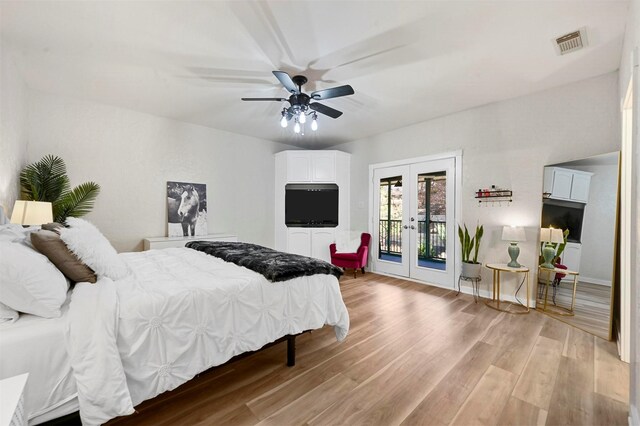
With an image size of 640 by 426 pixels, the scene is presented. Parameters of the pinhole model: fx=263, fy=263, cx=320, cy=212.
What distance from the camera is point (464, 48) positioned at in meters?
2.39

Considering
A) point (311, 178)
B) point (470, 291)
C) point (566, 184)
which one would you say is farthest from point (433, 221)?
point (311, 178)

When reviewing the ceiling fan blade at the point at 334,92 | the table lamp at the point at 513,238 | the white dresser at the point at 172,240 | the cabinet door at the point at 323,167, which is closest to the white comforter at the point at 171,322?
the ceiling fan blade at the point at 334,92

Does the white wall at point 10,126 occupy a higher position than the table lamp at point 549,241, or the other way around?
the white wall at point 10,126

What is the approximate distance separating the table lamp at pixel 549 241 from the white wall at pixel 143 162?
14.4 ft

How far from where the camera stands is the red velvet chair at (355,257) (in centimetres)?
466

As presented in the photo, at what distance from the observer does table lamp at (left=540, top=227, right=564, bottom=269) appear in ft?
9.64

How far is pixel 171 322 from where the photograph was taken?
143cm

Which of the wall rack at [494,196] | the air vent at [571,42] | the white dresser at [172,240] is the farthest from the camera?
the white dresser at [172,240]

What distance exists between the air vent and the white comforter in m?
2.86

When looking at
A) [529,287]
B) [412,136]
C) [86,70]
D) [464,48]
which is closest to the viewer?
[464,48]

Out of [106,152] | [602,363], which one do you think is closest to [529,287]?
[602,363]

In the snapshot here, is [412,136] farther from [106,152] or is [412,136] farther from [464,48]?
[106,152]

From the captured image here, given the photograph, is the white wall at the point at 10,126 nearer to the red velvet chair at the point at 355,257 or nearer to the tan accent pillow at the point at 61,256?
the tan accent pillow at the point at 61,256

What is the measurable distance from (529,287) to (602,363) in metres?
1.31
